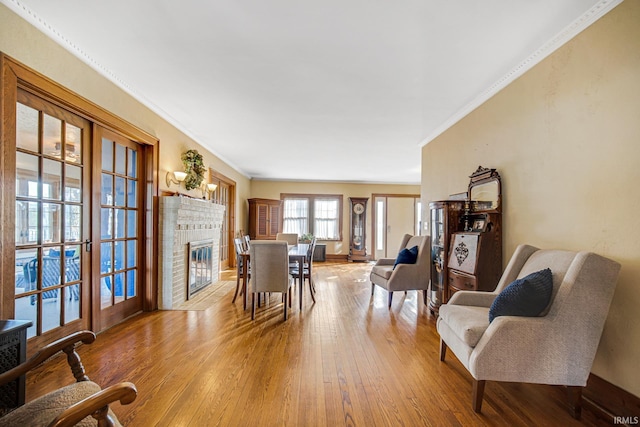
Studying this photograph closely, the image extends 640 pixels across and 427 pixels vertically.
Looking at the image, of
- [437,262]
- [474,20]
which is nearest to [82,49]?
[474,20]

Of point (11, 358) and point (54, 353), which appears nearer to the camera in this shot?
point (54, 353)

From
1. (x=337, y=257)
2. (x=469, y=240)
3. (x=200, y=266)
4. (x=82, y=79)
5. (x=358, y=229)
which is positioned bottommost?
(x=337, y=257)

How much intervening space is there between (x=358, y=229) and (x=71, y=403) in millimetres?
8181

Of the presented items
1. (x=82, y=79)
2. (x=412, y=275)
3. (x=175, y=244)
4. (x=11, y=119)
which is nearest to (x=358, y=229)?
(x=412, y=275)

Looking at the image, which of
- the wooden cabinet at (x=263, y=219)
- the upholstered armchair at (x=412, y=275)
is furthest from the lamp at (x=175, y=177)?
the wooden cabinet at (x=263, y=219)

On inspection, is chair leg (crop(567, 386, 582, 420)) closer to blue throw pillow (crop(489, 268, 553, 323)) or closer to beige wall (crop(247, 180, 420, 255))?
blue throw pillow (crop(489, 268, 553, 323))

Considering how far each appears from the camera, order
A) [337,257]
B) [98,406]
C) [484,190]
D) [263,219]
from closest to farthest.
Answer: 1. [98,406]
2. [484,190]
3. [263,219]
4. [337,257]

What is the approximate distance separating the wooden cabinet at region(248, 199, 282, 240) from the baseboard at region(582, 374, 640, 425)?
7.41m

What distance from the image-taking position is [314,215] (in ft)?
30.3

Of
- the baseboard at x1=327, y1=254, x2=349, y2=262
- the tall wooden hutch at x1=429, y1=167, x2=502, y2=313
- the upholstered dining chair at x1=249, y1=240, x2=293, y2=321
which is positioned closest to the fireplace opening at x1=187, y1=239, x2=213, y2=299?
the upholstered dining chair at x1=249, y1=240, x2=293, y2=321

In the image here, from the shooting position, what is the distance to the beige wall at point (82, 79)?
1.98 m

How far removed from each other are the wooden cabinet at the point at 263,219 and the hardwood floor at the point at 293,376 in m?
4.92

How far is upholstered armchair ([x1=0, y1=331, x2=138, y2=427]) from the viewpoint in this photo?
3.03 feet

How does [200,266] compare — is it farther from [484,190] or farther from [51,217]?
[484,190]
